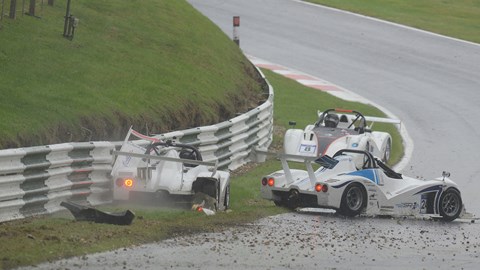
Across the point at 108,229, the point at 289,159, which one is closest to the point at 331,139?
the point at 289,159

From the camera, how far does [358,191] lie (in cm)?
1703

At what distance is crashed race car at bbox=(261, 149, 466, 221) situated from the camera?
16.8 m

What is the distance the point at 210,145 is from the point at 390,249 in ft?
Result: 23.8

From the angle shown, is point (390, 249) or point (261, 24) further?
point (261, 24)

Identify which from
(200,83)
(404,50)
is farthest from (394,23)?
(200,83)

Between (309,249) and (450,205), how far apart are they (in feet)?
16.9

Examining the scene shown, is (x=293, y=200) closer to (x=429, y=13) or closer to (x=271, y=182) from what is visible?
(x=271, y=182)

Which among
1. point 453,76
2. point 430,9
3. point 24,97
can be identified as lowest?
point 24,97

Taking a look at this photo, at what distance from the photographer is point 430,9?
148 feet

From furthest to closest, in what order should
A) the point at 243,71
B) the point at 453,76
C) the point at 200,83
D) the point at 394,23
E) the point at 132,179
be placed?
1. the point at 394,23
2. the point at 453,76
3. the point at 243,71
4. the point at 200,83
5. the point at 132,179

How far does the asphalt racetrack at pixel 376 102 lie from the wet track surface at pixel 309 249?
0.04 feet

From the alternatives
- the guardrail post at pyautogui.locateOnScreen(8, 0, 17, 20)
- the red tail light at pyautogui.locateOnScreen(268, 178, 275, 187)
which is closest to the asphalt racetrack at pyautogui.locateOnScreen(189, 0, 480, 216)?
the red tail light at pyautogui.locateOnScreen(268, 178, 275, 187)

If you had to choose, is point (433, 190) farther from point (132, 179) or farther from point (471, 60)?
point (471, 60)

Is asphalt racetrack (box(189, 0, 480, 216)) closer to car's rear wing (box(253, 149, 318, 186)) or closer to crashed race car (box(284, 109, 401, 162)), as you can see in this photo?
crashed race car (box(284, 109, 401, 162))
